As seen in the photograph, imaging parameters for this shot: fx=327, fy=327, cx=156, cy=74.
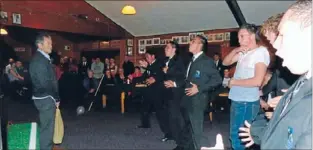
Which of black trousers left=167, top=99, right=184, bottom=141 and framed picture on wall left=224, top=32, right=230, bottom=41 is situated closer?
black trousers left=167, top=99, right=184, bottom=141

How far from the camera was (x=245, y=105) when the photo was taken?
2449mm

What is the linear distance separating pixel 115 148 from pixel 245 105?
2100 mm

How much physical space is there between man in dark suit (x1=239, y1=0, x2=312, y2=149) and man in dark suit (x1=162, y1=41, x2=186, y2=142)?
288cm

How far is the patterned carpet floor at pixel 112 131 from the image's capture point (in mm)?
4219

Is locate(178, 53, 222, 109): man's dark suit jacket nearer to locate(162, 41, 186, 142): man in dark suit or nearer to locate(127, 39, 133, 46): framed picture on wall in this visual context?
locate(162, 41, 186, 142): man in dark suit

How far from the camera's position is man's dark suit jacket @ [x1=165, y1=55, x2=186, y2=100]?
384cm

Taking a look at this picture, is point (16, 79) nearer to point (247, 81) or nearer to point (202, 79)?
point (202, 79)

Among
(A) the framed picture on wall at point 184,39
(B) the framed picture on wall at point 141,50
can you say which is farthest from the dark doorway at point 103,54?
(A) the framed picture on wall at point 184,39

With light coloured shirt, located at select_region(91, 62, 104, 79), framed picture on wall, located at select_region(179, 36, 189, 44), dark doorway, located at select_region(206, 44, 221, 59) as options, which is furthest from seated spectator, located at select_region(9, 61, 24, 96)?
dark doorway, located at select_region(206, 44, 221, 59)

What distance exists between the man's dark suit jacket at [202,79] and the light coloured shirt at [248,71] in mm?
Result: 769

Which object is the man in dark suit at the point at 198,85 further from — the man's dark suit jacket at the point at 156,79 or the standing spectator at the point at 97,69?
the standing spectator at the point at 97,69

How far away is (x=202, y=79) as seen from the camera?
3.34m

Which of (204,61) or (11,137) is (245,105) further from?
(11,137)

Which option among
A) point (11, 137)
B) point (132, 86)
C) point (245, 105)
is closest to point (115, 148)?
point (11, 137)
